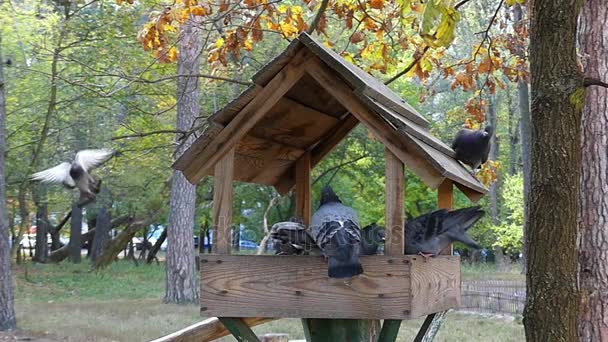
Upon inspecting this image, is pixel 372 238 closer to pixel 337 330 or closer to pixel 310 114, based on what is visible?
pixel 337 330

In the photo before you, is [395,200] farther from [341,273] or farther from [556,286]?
[556,286]

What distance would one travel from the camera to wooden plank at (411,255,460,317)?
3.48m

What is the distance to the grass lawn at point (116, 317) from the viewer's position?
1337 centimetres

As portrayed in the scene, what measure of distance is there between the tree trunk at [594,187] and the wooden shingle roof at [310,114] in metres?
1.85

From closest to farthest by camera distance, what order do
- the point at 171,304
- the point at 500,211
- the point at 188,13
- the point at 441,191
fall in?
the point at 441,191, the point at 188,13, the point at 171,304, the point at 500,211

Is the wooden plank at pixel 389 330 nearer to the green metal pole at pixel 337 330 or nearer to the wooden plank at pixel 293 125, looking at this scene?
the green metal pole at pixel 337 330

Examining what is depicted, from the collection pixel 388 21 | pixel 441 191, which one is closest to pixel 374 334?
pixel 441 191

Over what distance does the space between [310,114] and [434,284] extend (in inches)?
49.1

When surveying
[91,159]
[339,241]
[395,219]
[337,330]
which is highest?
[91,159]

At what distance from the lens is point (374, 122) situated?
11.9 feet

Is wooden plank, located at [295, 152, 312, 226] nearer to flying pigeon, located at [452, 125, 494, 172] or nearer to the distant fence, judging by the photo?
flying pigeon, located at [452, 125, 494, 172]

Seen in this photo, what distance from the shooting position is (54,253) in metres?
36.8

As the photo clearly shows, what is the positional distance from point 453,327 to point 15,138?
1374 cm

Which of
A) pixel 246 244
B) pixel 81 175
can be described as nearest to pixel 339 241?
pixel 81 175
